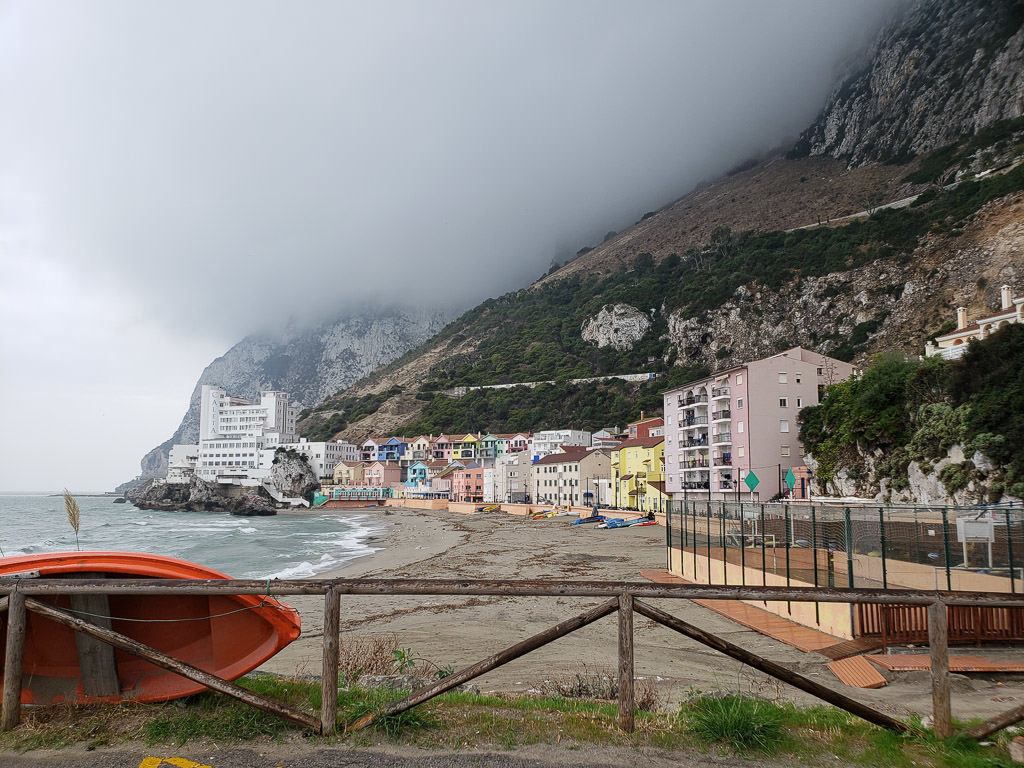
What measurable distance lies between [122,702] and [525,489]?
8304 cm

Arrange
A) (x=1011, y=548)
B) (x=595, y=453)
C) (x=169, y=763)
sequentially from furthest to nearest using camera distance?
(x=595, y=453), (x=1011, y=548), (x=169, y=763)

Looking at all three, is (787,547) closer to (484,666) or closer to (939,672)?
(939,672)

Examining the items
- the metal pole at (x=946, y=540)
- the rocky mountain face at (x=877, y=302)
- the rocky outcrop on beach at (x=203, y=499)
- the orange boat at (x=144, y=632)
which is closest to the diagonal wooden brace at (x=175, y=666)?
the orange boat at (x=144, y=632)

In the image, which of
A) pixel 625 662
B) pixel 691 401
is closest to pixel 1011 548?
pixel 625 662

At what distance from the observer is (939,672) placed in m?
3.59

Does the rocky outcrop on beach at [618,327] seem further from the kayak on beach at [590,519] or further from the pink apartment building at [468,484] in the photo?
the kayak on beach at [590,519]

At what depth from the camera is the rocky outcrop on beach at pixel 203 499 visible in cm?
9556

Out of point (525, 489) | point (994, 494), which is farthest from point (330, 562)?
point (525, 489)

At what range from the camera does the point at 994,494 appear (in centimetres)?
2562

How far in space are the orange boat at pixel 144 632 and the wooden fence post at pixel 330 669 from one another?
84 centimetres

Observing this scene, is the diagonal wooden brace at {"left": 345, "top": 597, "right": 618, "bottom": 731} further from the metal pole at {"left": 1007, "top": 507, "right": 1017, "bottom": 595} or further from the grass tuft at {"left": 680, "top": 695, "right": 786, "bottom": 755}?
the metal pole at {"left": 1007, "top": 507, "right": 1017, "bottom": 595}

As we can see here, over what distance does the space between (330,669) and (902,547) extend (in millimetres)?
11532

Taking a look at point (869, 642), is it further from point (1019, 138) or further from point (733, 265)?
point (733, 265)

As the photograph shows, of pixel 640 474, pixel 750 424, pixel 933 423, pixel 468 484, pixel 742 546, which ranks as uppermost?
pixel 750 424
